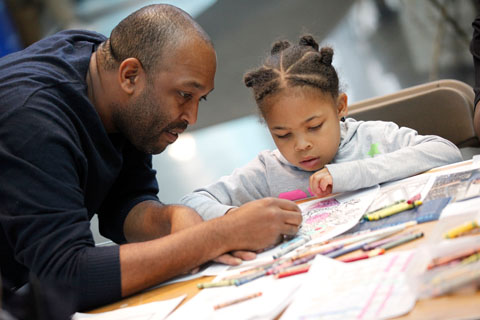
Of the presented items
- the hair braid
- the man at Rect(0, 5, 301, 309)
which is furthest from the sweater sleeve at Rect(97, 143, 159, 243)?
the hair braid

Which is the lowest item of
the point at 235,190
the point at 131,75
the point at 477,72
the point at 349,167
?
the point at 235,190

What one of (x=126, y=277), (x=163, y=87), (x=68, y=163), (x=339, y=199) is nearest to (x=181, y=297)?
(x=126, y=277)

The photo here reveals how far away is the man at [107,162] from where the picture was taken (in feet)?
3.55

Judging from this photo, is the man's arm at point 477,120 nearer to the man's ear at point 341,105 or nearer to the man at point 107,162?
the man's ear at point 341,105

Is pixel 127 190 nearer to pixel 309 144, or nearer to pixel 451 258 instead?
pixel 309 144

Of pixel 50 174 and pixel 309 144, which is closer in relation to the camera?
pixel 50 174

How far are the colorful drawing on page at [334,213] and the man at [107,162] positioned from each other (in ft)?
0.21

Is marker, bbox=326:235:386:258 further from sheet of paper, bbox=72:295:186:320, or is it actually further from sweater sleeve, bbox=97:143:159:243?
sweater sleeve, bbox=97:143:159:243

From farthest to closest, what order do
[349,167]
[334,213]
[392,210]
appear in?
[349,167], [334,213], [392,210]

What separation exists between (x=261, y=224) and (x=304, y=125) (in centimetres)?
47

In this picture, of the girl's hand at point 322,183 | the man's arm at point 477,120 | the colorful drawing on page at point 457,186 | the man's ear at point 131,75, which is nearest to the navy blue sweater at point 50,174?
the man's ear at point 131,75

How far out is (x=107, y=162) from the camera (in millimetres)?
1479

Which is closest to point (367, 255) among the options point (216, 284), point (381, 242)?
point (381, 242)

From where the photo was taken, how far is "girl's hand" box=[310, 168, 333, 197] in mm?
1364
